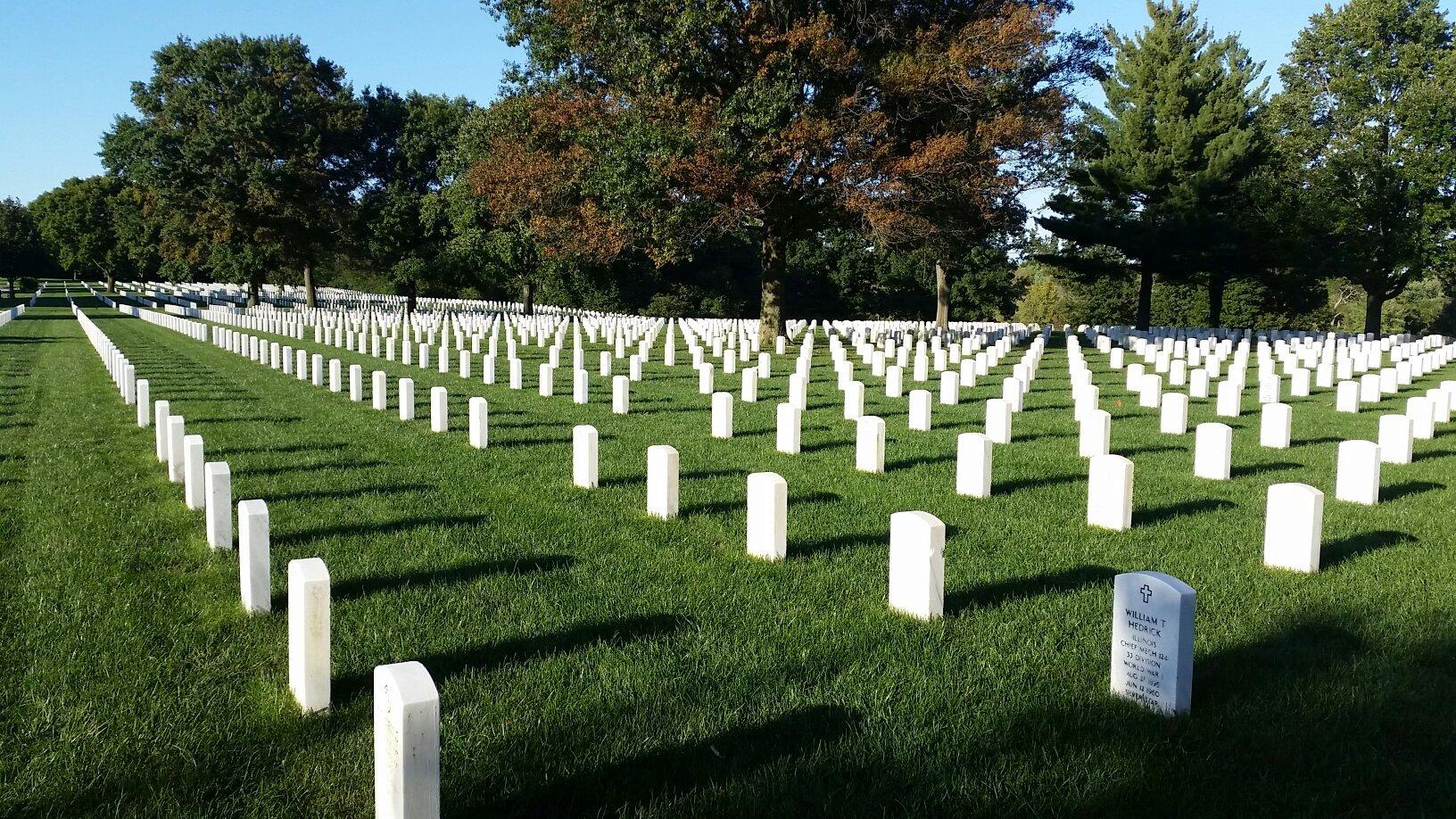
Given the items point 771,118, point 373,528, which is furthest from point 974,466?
point 771,118

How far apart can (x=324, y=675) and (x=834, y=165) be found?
19.7m

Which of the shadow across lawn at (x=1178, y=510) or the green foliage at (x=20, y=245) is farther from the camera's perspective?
the green foliage at (x=20, y=245)

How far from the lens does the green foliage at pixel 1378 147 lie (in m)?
35.5

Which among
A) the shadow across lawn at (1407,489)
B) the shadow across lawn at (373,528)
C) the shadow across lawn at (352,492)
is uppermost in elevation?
the shadow across lawn at (352,492)

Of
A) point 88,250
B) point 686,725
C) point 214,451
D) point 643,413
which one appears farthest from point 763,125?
point 88,250

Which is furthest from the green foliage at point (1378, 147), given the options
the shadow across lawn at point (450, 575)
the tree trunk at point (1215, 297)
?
the shadow across lawn at point (450, 575)

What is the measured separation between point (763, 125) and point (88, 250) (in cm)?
7276

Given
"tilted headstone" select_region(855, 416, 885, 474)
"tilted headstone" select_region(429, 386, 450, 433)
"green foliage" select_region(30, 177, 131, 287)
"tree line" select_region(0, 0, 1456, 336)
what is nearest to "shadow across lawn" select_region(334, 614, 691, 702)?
"tilted headstone" select_region(855, 416, 885, 474)

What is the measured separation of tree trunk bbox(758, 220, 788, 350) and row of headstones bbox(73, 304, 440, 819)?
19.8 m

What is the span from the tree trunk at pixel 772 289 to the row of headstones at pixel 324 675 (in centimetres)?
1984

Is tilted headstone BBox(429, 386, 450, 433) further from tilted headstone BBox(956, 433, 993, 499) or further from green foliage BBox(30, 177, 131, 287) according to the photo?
green foliage BBox(30, 177, 131, 287)

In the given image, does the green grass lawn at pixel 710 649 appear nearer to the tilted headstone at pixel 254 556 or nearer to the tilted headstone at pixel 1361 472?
the tilted headstone at pixel 254 556

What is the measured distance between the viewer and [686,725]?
3896mm

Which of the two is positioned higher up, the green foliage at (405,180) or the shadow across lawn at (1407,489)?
the green foliage at (405,180)
